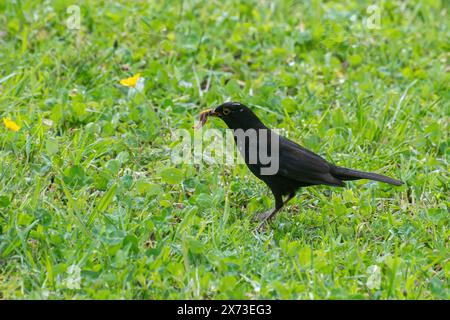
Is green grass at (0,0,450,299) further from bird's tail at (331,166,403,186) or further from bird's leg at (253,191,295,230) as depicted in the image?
bird's tail at (331,166,403,186)

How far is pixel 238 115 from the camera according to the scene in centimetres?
557

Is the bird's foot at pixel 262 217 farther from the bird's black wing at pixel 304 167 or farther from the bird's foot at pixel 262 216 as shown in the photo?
the bird's black wing at pixel 304 167

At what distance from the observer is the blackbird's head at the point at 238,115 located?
5566 mm

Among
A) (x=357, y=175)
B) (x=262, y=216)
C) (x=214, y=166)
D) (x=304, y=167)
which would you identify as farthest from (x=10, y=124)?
(x=357, y=175)

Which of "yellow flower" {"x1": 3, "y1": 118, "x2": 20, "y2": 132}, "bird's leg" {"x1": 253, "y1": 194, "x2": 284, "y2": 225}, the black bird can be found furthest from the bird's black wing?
"yellow flower" {"x1": 3, "y1": 118, "x2": 20, "y2": 132}

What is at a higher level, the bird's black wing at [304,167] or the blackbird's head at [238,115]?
the blackbird's head at [238,115]

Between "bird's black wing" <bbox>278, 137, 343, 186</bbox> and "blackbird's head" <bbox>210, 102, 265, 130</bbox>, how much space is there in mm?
279

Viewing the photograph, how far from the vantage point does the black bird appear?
17.4 ft

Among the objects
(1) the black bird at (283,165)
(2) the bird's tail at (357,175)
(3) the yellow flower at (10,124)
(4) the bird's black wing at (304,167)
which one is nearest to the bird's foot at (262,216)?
(1) the black bird at (283,165)

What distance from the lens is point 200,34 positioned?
758cm

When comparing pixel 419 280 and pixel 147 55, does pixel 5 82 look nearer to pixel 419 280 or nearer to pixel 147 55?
pixel 147 55

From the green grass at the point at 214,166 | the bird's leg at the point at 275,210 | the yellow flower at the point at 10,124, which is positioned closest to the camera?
the green grass at the point at 214,166

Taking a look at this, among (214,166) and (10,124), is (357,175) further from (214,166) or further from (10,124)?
(10,124)

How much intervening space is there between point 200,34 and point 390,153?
230 cm
